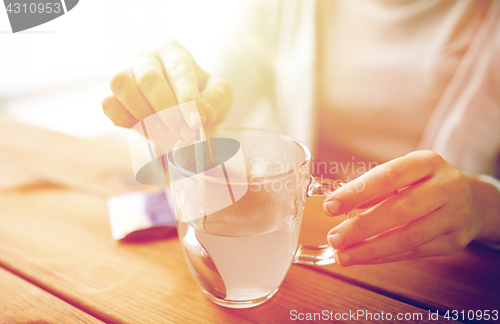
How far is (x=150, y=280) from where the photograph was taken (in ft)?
1.09

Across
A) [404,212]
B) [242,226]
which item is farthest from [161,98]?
[404,212]

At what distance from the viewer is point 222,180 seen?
246mm

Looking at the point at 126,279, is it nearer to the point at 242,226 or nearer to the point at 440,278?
the point at 242,226

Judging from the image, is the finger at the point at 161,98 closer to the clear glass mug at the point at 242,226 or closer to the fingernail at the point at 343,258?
the clear glass mug at the point at 242,226

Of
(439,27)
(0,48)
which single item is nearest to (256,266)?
(439,27)

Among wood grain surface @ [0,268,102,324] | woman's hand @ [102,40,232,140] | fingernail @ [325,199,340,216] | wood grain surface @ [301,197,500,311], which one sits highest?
woman's hand @ [102,40,232,140]

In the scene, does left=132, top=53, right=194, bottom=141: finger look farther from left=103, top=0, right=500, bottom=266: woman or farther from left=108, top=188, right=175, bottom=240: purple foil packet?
left=108, top=188, right=175, bottom=240: purple foil packet

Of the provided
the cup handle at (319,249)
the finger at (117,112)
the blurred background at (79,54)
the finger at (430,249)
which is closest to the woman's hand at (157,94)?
the finger at (117,112)

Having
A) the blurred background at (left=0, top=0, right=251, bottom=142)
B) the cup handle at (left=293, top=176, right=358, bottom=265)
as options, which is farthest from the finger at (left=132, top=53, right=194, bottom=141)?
the blurred background at (left=0, top=0, right=251, bottom=142)

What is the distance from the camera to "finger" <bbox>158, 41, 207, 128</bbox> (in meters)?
0.30

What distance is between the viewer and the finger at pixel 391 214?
29 centimetres

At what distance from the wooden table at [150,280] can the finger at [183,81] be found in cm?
17

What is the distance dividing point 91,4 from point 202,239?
2.14 meters

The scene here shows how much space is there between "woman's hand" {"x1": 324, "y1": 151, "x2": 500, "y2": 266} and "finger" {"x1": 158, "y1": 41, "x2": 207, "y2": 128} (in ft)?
0.47
